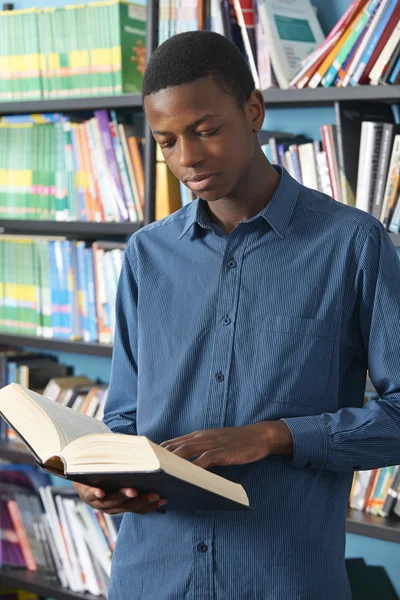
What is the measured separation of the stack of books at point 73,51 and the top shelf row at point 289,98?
0.05 m

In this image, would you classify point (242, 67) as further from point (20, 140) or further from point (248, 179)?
point (20, 140)

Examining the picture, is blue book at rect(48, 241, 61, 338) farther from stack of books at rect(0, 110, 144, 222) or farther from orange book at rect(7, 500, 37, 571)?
orange book at rect(7, 500, 37, 571)

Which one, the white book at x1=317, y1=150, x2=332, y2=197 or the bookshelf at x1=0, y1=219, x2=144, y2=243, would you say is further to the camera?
the bookshelf at x1=0, y1=219, x2=144, y2=243

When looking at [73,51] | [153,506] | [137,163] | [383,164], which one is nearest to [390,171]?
[383,164]

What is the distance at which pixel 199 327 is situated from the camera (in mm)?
1184

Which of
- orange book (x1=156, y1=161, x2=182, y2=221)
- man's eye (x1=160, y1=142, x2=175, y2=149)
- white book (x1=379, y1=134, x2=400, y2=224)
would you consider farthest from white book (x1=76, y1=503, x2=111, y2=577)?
man's eye (x1=160, y1=142, x2=175, y2=149)

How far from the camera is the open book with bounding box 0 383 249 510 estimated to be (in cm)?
90

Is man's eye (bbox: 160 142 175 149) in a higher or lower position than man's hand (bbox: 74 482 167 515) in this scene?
higher

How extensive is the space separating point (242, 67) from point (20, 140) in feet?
5.35

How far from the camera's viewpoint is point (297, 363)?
1.12 meters

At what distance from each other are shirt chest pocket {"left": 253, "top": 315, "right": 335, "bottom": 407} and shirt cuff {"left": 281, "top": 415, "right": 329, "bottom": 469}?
0.04 m

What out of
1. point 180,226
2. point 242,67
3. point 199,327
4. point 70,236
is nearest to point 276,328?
point 199,327

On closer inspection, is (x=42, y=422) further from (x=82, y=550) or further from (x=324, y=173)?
(x=82, y=550)

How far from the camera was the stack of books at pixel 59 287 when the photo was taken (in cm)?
252
